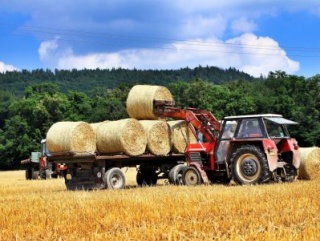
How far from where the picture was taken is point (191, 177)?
52.9 ft

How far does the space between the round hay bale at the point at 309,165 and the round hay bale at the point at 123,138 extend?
4659 mm

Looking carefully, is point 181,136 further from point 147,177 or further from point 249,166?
point 249,166

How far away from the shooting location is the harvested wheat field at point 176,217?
6609 mm

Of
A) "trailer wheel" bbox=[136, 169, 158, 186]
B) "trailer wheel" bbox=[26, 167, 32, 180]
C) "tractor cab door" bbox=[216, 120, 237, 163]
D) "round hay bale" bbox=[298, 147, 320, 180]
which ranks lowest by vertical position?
"trailer wheel" bbox=[26, 167, 32, 180]

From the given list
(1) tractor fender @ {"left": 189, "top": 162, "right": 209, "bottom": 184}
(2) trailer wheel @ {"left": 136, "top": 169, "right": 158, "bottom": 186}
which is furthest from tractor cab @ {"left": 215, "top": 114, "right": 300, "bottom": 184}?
(2) trailer wheel @ {"left": 136, "top": 169, "right": 158, "bottom": 186}

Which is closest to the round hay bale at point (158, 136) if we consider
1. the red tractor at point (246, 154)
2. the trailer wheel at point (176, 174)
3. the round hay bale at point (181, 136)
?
the round hay bale at point (181, 136)

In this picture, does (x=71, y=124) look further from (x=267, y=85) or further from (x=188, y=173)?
(x=267, y=85)

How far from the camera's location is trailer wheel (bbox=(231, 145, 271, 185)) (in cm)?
1431

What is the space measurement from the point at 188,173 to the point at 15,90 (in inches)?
5688

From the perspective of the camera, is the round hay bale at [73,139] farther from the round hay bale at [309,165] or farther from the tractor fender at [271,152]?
the round hay bale at [309,165]

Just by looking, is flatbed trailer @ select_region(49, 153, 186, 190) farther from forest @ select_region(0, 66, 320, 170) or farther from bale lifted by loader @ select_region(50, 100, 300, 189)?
forest @ select_region(0, 66, 320, 170)

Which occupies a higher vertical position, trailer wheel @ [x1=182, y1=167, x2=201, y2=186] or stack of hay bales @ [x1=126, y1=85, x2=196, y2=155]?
stack of hay bales @ [x1=126, y1=85, x2=196, y2=155]

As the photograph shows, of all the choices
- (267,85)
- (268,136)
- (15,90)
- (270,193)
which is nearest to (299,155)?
(268,136)

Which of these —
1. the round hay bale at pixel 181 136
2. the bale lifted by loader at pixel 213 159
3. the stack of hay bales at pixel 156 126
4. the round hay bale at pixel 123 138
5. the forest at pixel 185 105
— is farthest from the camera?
the forest at pixel 185 105
